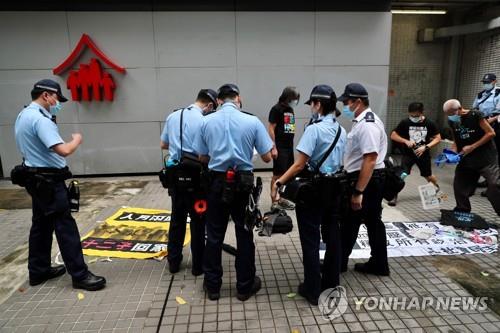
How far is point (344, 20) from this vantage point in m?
7.90

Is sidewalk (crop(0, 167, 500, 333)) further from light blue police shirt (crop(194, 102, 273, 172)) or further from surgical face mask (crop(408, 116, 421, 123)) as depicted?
surgical face mask (crop(408, 116, 421, 123))

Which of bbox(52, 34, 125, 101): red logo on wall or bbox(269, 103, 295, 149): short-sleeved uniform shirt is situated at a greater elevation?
bbox(52, 34, 125, 101): red logo on wall

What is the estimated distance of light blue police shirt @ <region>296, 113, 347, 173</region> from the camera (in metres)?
2.90

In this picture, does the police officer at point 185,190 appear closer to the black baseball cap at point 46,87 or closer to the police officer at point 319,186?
the police officer at point 319,186

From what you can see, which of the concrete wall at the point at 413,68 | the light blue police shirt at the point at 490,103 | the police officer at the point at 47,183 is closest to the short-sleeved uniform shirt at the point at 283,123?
the police officer at the point at 47,183

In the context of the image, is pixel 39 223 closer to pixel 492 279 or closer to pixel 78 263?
pixel 78 263

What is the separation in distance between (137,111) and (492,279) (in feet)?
23.1

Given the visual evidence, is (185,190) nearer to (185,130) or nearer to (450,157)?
(185,130)

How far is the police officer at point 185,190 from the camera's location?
3.52 metres

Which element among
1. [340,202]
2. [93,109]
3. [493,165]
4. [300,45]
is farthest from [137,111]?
[493,165]

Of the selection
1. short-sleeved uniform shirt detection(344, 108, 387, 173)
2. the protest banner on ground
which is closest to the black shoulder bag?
short-sleeved uniform shirt detection(344, 108, 387, 173)

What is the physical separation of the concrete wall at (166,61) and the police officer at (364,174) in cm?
482

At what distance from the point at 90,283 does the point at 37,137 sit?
1441mm

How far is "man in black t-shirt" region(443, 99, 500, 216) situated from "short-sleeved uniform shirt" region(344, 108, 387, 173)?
2092mm
